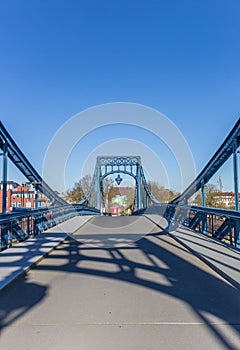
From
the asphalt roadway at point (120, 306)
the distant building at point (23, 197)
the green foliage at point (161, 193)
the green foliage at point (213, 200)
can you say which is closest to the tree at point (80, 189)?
the distant building at point (23, 197)

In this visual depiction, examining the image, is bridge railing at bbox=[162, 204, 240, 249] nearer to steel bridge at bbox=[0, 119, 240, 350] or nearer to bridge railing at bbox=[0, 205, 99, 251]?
steel bridge at bbox=[0, 119, 240, 350]

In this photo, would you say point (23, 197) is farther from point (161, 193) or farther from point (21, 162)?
point (161, 193)

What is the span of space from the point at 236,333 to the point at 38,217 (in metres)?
9.26

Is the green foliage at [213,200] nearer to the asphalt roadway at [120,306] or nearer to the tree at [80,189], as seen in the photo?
the asphalt roadway at [120,306]

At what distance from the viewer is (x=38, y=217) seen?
11469mm

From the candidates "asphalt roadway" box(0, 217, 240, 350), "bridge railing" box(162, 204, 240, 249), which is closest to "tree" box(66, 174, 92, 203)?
"bridge railing" box(162, 204, 240, 249)

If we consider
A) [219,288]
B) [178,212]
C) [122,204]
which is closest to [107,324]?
[219,288]

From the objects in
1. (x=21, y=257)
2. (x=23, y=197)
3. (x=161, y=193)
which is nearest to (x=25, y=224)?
(x=21, y=257)

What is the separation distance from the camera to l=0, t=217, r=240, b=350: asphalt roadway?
303 cm

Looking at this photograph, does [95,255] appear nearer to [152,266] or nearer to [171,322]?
[152,266]

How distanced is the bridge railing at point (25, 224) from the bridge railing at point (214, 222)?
217 inches

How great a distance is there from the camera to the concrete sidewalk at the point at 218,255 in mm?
5367

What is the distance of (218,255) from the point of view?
696 cm

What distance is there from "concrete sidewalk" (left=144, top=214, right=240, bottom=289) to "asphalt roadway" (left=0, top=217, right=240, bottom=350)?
0.16 meters
